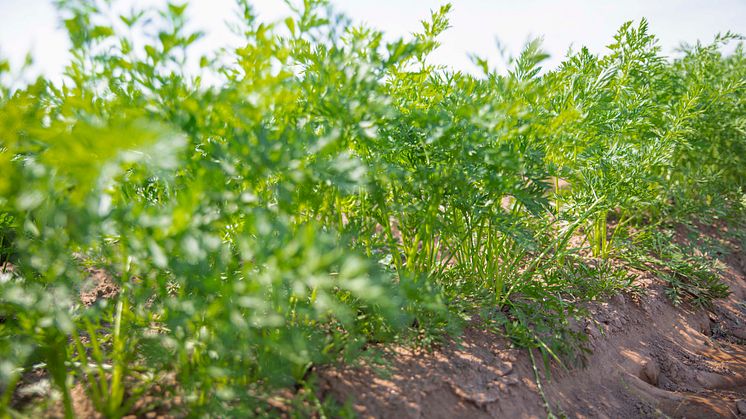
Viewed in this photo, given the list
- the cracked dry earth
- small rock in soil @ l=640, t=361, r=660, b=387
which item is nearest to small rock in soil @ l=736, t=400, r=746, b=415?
the cracked dry earth

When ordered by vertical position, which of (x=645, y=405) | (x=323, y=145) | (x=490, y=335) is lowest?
(x=645, y=405)

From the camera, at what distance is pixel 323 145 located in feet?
4.78

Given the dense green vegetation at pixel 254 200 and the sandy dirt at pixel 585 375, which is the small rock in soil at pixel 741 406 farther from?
the dense green vegetation at pixel 254 200

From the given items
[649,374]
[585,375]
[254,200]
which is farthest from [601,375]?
[254,200]

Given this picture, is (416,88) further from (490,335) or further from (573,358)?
(573,358)

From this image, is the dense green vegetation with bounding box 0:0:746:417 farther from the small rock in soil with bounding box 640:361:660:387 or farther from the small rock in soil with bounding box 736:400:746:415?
the small rock in soil with bounding box 736:400:746:415

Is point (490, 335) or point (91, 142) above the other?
point (91, 142)

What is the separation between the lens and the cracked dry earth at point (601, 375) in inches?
72.3

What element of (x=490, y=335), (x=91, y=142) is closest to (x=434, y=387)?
(x=490, y=335)

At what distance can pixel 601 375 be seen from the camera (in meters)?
2.47

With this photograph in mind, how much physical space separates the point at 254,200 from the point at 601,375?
202 centimetres

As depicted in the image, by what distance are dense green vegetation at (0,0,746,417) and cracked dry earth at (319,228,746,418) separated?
126 mm

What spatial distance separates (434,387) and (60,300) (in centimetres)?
131

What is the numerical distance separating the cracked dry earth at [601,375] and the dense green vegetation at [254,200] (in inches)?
4.9
